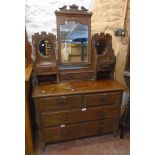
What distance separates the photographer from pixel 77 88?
205cm

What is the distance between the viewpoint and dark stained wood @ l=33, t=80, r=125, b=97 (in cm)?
194

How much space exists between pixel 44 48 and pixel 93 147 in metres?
1.26

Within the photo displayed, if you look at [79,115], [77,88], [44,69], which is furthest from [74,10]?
[79,115]

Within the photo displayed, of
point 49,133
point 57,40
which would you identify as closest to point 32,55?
point 57,40

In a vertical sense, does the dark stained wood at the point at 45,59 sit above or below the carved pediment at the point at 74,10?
below

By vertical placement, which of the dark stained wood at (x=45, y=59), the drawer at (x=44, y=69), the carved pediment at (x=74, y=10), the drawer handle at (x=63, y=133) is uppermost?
the carved pediment at (x=74, y=10)

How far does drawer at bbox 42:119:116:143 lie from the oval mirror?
2.73ft

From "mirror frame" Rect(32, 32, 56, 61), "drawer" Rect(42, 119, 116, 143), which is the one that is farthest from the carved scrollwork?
"drawer" Rect(42, 119, 116, 143)

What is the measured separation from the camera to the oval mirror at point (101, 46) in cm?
233

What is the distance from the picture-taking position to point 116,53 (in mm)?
2584

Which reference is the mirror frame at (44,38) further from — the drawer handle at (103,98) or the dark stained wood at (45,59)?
the drawer handle at (103,98)

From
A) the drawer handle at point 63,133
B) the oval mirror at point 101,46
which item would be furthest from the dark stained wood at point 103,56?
the drawer handle at point 63,133
